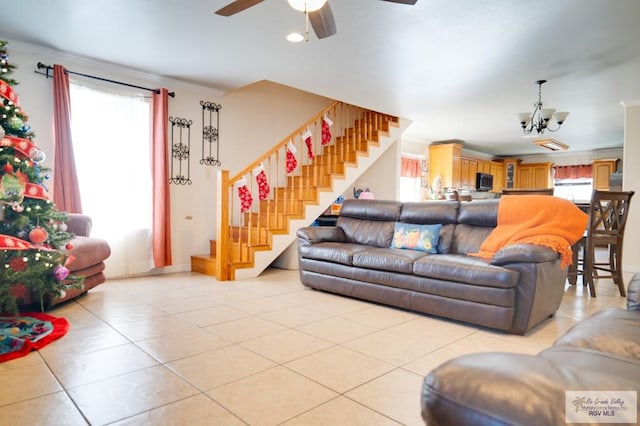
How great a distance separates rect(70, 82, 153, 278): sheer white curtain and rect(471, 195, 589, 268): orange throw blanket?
3.86 metres

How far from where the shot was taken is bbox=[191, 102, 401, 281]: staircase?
4719 millimetres

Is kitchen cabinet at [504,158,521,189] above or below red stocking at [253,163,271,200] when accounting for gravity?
above

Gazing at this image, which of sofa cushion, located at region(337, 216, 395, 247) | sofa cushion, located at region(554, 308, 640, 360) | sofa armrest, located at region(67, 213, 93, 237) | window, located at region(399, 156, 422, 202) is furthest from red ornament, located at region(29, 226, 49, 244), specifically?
window, located at region(399, 156, 422, 202)

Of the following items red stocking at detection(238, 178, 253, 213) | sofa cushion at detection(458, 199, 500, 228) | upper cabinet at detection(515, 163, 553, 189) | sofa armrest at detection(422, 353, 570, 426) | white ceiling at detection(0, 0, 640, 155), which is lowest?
sofa armrest at detection(422, 353, 570, 426)

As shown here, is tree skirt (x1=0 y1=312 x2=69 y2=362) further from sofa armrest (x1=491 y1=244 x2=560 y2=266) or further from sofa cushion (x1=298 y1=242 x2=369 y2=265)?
sofa armrest (x1=491 y1=244 x2=560 y2=266)

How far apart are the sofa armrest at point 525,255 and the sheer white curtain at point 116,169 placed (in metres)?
3.97

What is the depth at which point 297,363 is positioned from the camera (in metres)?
2.23

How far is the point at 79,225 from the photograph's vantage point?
12.7 ft

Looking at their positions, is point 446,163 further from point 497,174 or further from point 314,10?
point 314,10

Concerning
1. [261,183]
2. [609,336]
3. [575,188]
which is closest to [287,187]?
[261,183]

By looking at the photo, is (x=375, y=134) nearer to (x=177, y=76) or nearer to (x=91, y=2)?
(x=177, y=76)

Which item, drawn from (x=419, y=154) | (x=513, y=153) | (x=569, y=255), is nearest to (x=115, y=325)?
(x=569, y=255)

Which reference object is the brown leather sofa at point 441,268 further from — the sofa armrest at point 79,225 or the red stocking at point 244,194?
the sofa armrest at point 79,225

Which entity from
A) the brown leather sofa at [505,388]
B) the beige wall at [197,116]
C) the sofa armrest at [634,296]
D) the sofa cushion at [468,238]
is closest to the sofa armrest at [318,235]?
the sofa cushion at [468,238]
